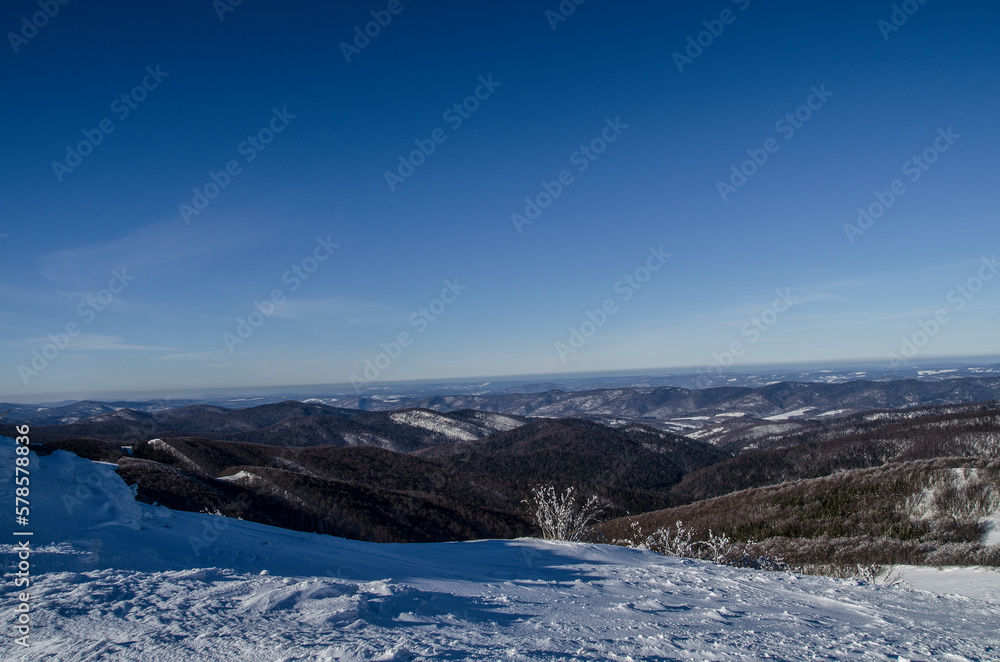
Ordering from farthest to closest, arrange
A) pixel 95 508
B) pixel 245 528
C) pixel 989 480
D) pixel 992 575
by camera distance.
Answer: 1. pixel 989 480
2. pixel 992 575
3. pixel 245 528
4. pixel 95 508

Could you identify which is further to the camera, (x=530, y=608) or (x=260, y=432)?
(x=260, y=432)

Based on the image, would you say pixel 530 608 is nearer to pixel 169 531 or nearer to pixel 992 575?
pixel 169 531

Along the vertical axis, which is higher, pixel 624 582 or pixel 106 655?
pixel 106 655

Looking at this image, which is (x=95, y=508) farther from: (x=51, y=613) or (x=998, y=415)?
(x=998, y=415)

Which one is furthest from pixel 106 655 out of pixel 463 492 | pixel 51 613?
pixel 463 492

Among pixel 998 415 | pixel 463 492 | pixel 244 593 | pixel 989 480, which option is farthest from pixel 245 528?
pixel 998 415

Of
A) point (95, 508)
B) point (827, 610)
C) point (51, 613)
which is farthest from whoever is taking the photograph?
point (95, 508)

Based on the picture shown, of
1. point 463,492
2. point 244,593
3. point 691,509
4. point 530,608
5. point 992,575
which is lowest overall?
point 463,492
